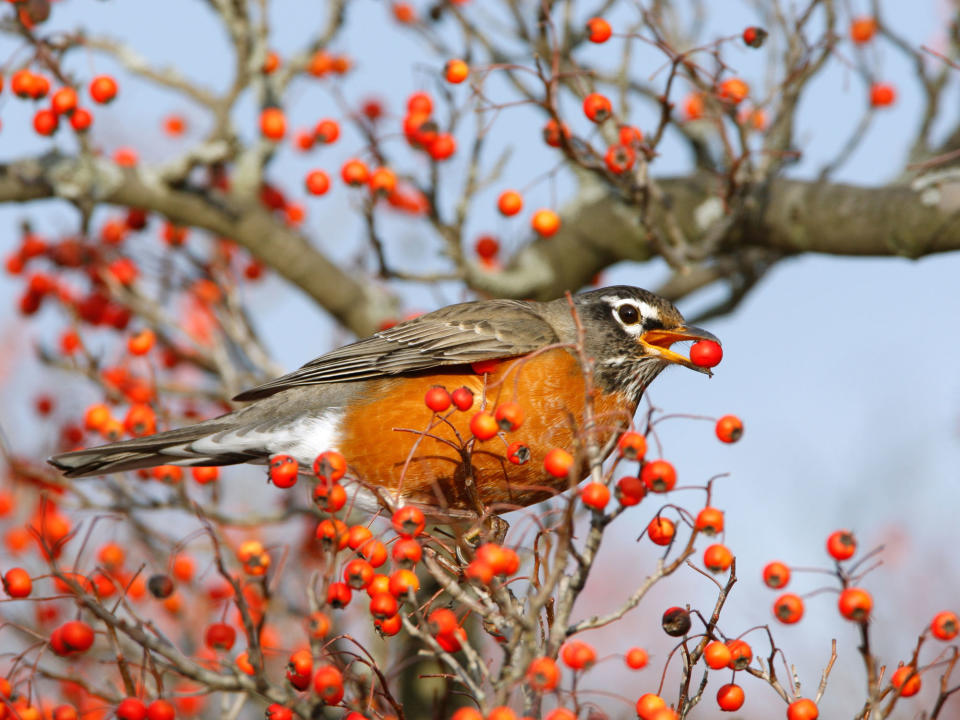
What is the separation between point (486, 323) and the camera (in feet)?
14.9

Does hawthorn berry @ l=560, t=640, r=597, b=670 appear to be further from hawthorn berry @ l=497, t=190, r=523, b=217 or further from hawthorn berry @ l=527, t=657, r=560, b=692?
hawthorn berry @ l=497, t=190, r=523, b=217

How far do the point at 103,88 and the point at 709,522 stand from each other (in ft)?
12.4

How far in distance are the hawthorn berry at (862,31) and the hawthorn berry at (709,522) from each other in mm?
3980

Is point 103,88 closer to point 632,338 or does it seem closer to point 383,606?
point 632,338

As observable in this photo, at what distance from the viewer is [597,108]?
4105mm

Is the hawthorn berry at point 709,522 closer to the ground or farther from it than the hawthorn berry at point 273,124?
closer to the ground

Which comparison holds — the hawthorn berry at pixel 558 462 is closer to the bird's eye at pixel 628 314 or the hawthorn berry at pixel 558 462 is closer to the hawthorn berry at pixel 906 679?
the hawthorn berry at pixel 906 679

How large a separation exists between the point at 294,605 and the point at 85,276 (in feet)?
7.73

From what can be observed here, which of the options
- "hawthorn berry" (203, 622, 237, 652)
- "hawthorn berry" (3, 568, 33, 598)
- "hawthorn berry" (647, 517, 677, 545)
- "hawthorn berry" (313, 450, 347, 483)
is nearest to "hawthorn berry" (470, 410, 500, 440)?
"hawthorn berry" (313, 450, 347, 483)

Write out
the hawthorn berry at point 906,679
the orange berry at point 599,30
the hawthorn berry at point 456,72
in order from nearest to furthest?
the hawthorn berry at point 906,679
the orange berry at point 599,30
the hawthorn berry at point 456,72

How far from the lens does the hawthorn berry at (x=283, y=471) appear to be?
2984 mm

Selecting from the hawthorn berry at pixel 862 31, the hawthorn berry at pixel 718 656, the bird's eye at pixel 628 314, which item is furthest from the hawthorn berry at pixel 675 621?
the hawthorn berry at pixel 862 31

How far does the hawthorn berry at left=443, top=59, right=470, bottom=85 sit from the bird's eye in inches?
49.8

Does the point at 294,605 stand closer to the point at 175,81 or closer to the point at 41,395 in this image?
the point at 41,395
